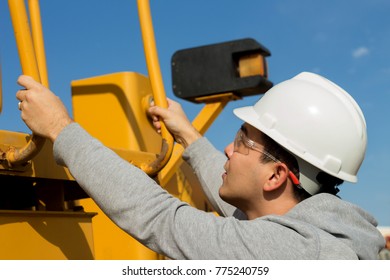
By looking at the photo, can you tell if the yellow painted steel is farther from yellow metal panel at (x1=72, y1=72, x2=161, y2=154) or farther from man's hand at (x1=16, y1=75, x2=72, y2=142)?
yellow metal panel at (x1=72, y1=72, x2=161, y2=154)

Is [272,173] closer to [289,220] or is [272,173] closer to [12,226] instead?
[289,220]

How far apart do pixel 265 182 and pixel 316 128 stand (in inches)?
7.3

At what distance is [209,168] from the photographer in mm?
1967

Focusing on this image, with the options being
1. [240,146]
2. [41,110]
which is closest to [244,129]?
[240,146]

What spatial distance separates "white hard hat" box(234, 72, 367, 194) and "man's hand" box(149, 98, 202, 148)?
0.29 metres

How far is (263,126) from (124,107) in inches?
39.5

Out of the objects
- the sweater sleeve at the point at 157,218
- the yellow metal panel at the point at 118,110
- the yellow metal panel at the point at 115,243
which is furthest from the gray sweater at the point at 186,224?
the yellow metal panel at the point at 118,110

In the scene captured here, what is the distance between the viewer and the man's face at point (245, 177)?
1.56 metres

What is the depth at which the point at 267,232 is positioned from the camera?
1.35 m

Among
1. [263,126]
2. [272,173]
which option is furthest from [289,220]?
[263,126]

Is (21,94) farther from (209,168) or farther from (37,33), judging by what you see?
(209,168)

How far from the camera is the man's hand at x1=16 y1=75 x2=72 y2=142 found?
4.67 feet

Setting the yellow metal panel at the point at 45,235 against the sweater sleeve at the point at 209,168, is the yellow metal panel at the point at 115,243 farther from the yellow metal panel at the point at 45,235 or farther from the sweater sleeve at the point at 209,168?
the yellow metal panel at the point at 45,235

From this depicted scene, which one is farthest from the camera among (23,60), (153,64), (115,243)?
(115,243)
